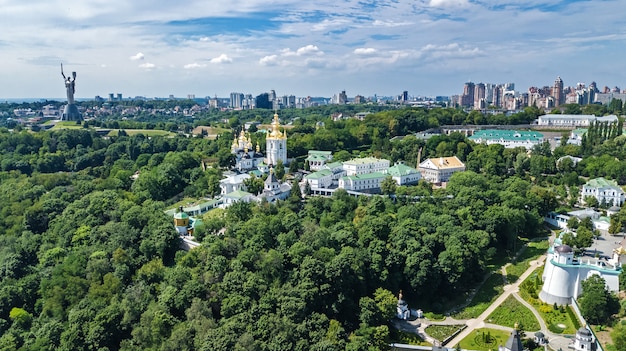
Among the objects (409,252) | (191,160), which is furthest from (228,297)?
(191,160)

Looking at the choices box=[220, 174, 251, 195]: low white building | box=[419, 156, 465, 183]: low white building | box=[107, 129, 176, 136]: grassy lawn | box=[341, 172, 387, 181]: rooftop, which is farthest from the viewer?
box=[107, 129, 176, 136]: grassy lawn

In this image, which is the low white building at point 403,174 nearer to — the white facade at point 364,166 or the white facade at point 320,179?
the white facade at point 364,166

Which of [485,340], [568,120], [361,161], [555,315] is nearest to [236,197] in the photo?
[361,161]

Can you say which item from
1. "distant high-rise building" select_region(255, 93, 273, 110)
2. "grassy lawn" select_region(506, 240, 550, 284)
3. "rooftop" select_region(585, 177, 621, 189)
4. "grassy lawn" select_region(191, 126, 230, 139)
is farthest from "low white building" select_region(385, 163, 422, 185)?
"distant high-rise building" select_region(255, 93, 273, 110)

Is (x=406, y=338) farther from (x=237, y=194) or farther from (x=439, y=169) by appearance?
(x=439, y=169)

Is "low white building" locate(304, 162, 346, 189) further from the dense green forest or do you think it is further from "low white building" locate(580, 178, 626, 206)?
"low white building" locate(580, 178, 626, 206)

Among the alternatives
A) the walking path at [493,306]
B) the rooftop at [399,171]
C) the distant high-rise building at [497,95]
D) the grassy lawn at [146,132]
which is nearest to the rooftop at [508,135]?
the rooftop at [399,171]
